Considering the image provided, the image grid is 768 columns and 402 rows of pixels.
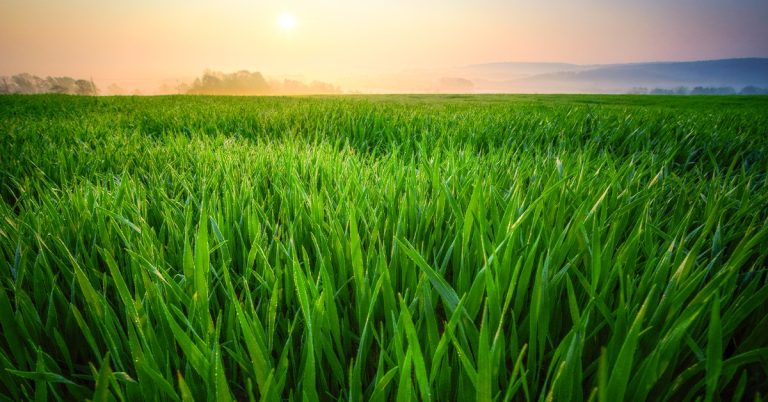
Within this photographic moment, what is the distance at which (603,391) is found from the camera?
1.24 ft

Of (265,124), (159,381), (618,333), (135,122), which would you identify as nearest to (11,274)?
(159,381)

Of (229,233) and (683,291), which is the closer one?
(683,291)

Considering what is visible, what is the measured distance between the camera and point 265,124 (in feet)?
11.9

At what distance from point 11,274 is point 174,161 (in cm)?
104

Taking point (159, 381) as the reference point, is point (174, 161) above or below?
above

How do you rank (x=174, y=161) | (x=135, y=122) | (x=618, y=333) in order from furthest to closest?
(x=135, y=122)
(x=174, y=161)
(x=618, y=333)

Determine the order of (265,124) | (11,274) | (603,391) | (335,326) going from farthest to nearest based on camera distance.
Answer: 1. (265,124)
2. (11,274)
3. (335,326)
4. (603,391)

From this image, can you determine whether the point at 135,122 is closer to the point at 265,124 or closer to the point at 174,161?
the point at 265,124

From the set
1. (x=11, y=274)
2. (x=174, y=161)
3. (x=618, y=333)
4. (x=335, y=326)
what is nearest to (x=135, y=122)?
(x=174, y=161)

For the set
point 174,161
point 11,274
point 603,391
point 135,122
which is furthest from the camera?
point 135,122

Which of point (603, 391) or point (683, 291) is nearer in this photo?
point (603, 391)

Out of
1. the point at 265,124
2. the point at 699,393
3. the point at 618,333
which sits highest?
the point at 265,124

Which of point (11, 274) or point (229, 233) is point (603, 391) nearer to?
point (229, 233)

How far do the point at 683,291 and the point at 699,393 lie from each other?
15 centimetres
